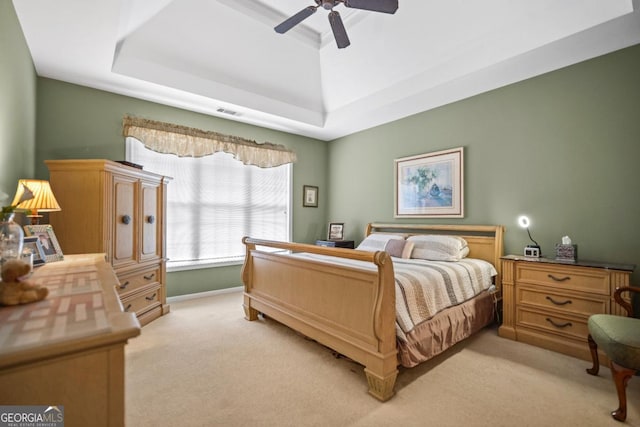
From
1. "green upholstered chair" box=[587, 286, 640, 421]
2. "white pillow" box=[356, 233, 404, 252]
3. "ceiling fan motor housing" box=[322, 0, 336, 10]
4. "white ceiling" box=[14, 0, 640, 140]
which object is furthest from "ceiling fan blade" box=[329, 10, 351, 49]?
"green upholstered chair" box=[587, 286, 640, 421]

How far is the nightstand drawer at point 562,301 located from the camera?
2.37 m

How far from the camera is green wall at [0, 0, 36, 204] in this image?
1.96 m

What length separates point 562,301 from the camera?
8.34 ft

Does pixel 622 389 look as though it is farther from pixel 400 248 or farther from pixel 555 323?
pixel 400 248

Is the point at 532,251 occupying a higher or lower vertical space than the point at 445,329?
higher

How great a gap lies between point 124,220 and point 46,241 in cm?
120

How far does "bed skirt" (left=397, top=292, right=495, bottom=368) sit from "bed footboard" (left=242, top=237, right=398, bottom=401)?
6.7 inches

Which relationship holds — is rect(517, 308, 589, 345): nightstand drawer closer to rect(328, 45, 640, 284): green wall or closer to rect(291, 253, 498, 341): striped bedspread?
rect(291, 253, 498, 341): striped bedspread

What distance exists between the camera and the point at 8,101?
6.81ft

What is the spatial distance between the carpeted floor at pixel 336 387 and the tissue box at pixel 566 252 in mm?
852

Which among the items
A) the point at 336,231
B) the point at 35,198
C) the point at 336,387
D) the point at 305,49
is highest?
the point at 305,49

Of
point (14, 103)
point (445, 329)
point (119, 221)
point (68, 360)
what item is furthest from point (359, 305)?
point (14, 103)

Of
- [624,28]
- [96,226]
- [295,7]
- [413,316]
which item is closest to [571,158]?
[624,28]

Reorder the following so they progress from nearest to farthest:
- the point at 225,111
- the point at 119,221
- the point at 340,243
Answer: the point at 119,221, the point at 225,111, the point at 340,243
